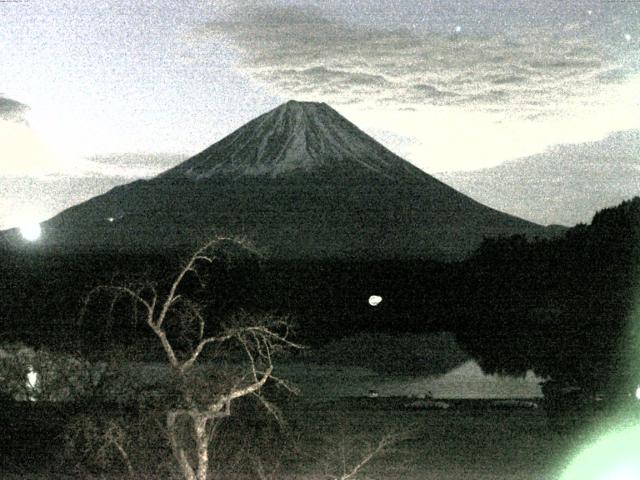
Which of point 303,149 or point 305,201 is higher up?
point 303,149

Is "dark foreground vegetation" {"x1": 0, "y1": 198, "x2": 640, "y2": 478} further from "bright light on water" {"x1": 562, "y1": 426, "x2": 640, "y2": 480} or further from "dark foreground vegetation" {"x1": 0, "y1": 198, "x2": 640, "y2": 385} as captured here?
"bright light on water" {"x1": 562, "y1": 426, "x2": 640, "y2": 480}

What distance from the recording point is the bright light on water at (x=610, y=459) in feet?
31.7

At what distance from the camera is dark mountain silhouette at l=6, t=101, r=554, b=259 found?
14712 centimetres

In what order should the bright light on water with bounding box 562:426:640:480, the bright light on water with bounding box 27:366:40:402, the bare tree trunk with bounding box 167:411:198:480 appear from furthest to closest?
the bright light on water with bounding box 27:366:40:402 → the bright light on water with bounding box 562:426:640:480 → the bare tree trunk with bounding box 167:411:198:480

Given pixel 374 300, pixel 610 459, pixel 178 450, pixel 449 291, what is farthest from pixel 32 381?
pixel 449 291

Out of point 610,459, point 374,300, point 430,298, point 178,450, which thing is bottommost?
point 610,459

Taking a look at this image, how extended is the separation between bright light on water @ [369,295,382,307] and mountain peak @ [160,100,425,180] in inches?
4569

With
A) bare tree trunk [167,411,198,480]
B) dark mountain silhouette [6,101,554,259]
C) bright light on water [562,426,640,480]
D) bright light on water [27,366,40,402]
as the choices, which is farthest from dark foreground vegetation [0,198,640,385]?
dark mountain silhouette [6,101,554,259]

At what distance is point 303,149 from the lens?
165 meters

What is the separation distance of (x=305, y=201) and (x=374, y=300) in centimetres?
12290

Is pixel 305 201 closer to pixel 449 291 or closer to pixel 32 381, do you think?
pixel 449 291

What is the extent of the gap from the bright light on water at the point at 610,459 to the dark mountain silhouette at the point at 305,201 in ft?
418

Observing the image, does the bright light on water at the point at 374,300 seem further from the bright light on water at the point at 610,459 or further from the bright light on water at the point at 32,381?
the bright light on water at the point at 610,459

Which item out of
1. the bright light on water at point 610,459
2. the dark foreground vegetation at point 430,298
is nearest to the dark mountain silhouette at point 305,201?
the dark foreground vegetation at point 430,298
